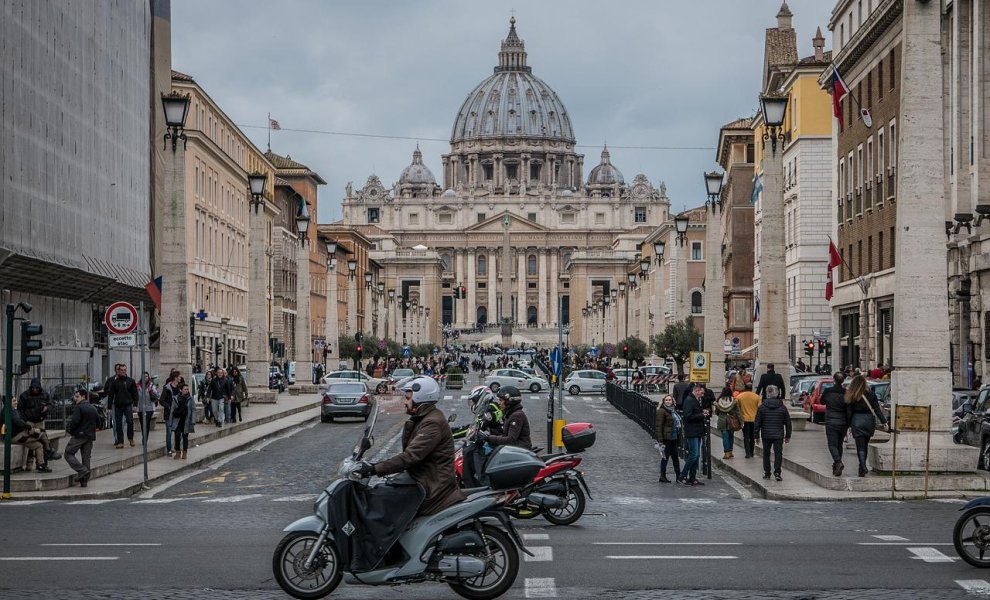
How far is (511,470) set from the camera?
42.0 ft

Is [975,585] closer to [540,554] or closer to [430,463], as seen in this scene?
[540,554]

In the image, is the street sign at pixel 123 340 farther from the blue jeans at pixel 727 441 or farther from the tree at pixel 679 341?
the tree at pixel 679 341

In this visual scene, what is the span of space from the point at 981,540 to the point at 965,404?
1377 cm

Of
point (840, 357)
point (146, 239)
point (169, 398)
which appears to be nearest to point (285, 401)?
point (146, 239)

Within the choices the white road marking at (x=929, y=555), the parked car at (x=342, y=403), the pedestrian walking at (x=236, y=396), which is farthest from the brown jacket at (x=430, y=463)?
the parked car at (x=342, y=403)

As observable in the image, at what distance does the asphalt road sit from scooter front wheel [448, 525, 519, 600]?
628 mm

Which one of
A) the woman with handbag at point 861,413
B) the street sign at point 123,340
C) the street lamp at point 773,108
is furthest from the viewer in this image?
the street lamp at point 773,108

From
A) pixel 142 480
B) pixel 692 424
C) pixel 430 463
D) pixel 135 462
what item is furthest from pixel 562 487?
pixel 135 462

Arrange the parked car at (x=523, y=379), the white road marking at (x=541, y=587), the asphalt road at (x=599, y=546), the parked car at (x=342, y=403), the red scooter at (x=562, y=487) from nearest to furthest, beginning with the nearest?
1. the white road marking at (x=541, y=587)
2. the asphalt road at (x=599, y=546)
3. the red scooter at (x=562, y=487)
4. the parked car at (x=342, y=403)
5. the parked car at (x=523, y=379)

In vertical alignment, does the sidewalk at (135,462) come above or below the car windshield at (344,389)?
below

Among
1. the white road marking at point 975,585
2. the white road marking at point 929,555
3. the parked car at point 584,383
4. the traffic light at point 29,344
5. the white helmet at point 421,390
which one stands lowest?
the parked car at point 584,383

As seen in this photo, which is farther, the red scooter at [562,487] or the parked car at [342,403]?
the parked car at [342,403]

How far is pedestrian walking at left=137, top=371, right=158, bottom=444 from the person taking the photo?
23031mm

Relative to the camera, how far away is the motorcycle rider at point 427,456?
11.0 m
